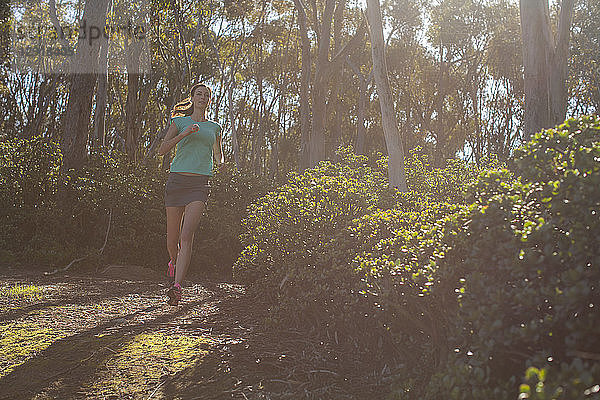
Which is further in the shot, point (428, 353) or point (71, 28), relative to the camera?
point (71, 28)

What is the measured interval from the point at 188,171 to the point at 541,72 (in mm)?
5393

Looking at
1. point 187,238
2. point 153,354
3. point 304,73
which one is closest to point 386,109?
point 187,238

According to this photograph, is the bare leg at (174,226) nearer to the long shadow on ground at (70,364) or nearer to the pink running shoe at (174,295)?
the pink running shoe at (174,295)

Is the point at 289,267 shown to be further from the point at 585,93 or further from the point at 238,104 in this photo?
the point at 238,104

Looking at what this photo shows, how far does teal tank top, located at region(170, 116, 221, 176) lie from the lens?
223 inches

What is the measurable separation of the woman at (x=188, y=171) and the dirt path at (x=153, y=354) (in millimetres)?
723

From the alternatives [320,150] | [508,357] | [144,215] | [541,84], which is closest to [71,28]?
[320,150]

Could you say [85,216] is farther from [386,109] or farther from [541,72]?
[541,72]

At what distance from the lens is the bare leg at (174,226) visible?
5.79 metres

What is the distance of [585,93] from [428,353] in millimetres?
25014

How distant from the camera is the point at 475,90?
30.7 m

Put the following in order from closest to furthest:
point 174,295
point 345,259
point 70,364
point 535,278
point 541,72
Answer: point 535,278, point 70,364, point 345,259, point 174,295, point 541,72

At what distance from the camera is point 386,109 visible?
8.76m

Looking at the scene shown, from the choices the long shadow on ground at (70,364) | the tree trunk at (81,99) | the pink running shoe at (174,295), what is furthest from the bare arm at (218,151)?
the tree trunk at (81,99)
